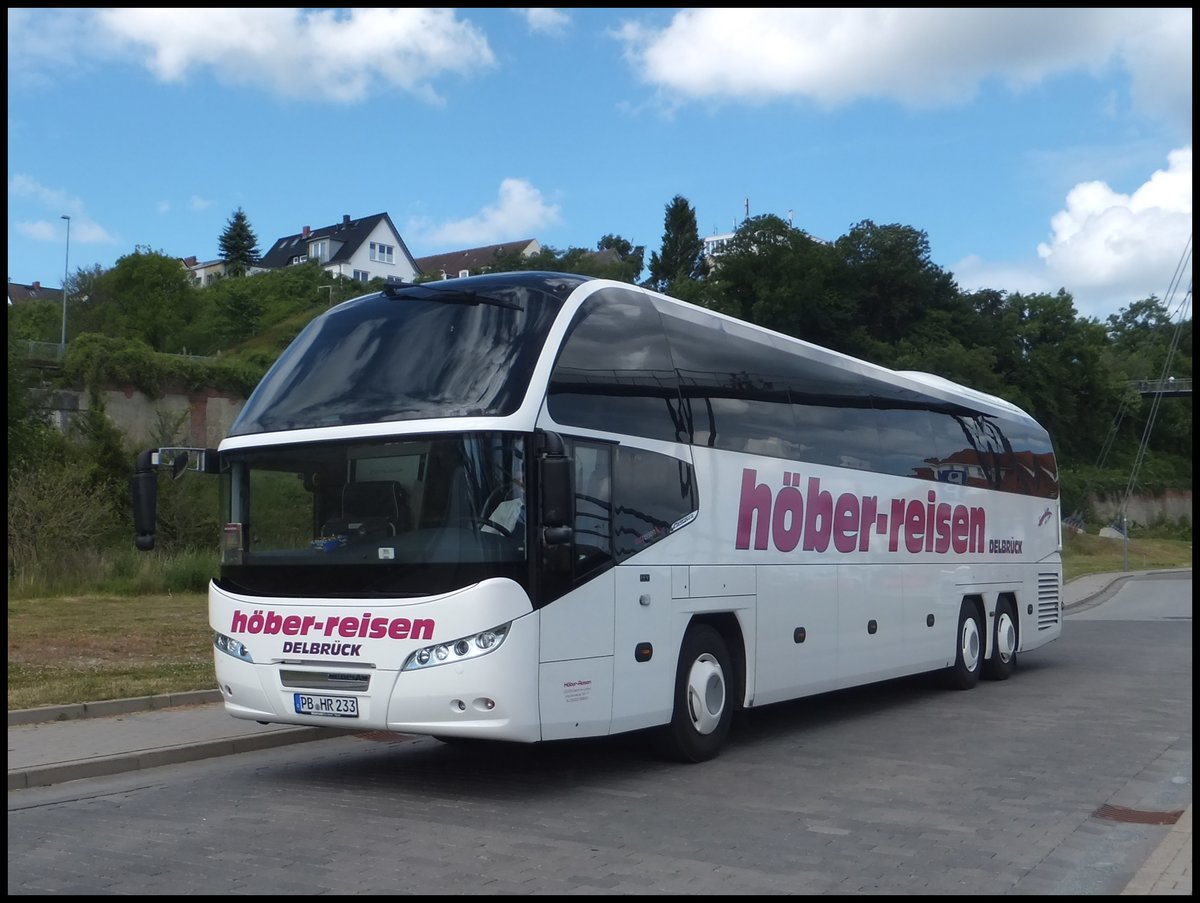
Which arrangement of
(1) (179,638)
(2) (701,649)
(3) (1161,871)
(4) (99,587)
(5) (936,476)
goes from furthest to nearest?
(4) (99,587) < (1) (179,638) < (5) (936,476) < (2) (701,649) < (3) (1161,871)

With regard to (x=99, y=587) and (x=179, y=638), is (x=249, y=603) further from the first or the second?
(x=99, y=587)

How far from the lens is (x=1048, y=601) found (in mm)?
19859

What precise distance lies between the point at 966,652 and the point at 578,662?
868 centimetres

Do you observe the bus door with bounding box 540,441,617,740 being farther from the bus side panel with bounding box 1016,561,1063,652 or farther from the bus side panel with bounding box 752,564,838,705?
the bus side panel with bounding box 1016,561,1063,652

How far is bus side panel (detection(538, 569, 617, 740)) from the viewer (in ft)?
29.7

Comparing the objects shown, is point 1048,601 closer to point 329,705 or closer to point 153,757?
point 329,705

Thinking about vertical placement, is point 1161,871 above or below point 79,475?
below

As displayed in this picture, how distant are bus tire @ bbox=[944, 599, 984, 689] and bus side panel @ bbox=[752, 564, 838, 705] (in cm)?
395

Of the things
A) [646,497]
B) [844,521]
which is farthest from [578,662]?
[844,521]

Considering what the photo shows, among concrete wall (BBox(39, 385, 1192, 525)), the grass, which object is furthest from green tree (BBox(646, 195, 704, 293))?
the grass

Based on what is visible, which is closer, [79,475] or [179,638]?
[179,638]

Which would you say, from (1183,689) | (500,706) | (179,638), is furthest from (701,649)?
(179,638)

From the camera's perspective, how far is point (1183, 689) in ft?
53.5

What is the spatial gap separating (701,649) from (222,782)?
3.88 m
